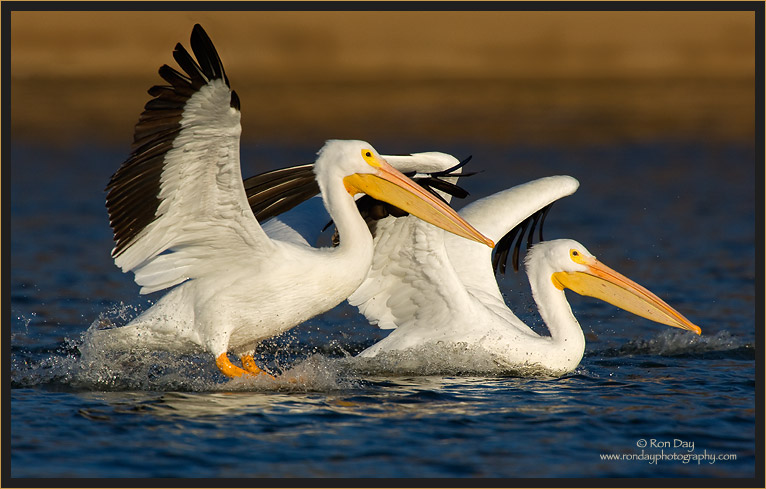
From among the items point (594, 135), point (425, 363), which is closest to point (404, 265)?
point (425, 363)

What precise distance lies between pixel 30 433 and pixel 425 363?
8.33 ft

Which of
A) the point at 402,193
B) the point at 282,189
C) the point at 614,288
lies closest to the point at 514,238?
the point at 614,288

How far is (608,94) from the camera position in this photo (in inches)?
1112

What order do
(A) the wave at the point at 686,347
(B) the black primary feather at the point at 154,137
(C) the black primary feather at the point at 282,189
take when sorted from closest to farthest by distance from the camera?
(B) the black primary feather at the point at 154,137 < (C) the black primary feather at the point at 282,189 < (A) the wave at the point at 686,347

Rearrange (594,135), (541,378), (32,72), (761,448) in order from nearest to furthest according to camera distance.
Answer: (761,448) < (541,378) < (594,135) < (32,72)

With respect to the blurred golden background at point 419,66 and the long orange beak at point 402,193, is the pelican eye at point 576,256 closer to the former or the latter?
the long orange beak at point 402,193

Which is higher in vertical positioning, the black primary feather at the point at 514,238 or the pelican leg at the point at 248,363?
the black primary feather at the point at 514,238

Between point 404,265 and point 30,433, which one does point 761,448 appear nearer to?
point 404,265

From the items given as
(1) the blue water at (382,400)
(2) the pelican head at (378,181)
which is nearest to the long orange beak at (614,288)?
(1) the blue water at (382,400)

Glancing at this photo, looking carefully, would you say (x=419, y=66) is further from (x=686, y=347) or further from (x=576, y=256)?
(x=576, y=256)

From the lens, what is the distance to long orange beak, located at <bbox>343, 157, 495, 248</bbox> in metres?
6.34

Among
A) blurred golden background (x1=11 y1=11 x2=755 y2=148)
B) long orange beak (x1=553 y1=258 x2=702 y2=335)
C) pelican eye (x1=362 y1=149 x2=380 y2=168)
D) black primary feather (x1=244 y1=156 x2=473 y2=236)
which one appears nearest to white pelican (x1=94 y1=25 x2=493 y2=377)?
pelican eye (x1=362 y1=149 x2=380 y2=168)

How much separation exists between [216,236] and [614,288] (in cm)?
285

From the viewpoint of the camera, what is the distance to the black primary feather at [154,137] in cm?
525
